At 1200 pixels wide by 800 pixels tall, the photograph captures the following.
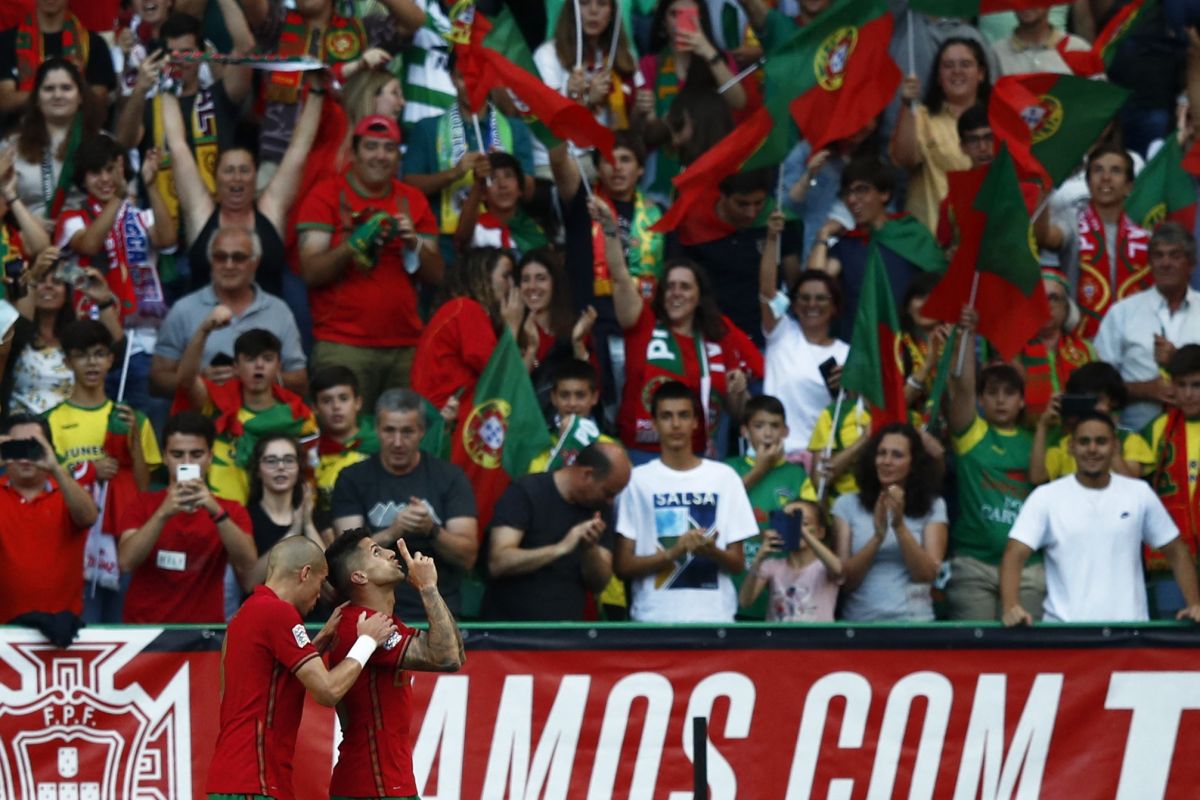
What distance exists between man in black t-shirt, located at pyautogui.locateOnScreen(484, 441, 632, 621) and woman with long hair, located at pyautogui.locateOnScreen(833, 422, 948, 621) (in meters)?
1.34

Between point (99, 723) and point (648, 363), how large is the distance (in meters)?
4.12

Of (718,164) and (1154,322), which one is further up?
(718,164)

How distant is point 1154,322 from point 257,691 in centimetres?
685

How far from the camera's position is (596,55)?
15156mm

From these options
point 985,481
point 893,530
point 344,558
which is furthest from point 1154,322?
point 344,558

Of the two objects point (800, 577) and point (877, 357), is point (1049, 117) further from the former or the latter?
point (800, 577)

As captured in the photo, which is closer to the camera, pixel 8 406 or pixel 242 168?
pixel 8 406

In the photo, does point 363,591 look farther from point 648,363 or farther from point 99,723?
point 648,363

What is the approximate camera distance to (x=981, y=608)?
12305 millimetres

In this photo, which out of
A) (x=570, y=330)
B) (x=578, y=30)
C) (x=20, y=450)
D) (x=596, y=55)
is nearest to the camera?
(x=20, y=450)

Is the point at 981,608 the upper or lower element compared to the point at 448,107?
lower

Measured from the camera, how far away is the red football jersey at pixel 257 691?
29.5 ft

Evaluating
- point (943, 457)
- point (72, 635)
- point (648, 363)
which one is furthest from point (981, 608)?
point (72, 635)

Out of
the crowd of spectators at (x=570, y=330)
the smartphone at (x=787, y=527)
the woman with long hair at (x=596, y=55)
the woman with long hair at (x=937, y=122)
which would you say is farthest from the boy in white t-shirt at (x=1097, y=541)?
the woman with long hair at (x=596, y=55)
